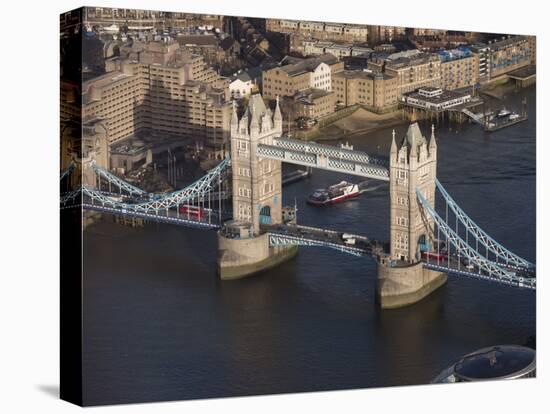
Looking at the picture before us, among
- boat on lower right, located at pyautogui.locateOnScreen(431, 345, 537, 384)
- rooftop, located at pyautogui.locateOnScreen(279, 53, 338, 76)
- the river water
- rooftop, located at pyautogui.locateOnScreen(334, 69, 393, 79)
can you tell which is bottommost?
boat on lower right, located at pyautogui.locateOnScreen(431, 345, 537, 384)

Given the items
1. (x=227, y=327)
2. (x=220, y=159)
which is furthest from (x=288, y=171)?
(x=227, y=327)

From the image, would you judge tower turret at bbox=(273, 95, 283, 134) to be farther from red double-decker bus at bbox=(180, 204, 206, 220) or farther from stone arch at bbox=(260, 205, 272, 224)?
red double-decker bus at bbox=(180, 204, 206, 220)

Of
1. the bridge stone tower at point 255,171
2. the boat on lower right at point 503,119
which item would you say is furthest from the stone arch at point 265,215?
the boat on lower right at point 503,119

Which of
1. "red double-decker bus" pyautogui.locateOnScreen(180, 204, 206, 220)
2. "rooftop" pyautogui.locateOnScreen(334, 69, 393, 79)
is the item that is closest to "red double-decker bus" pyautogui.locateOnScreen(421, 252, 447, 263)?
"rooftop" pyautogui.locateOnScreen(334, 69, 393, 79)

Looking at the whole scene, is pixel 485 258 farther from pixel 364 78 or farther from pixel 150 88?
pixel 150 88

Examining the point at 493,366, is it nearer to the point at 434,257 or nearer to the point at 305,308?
the point at 434,257
